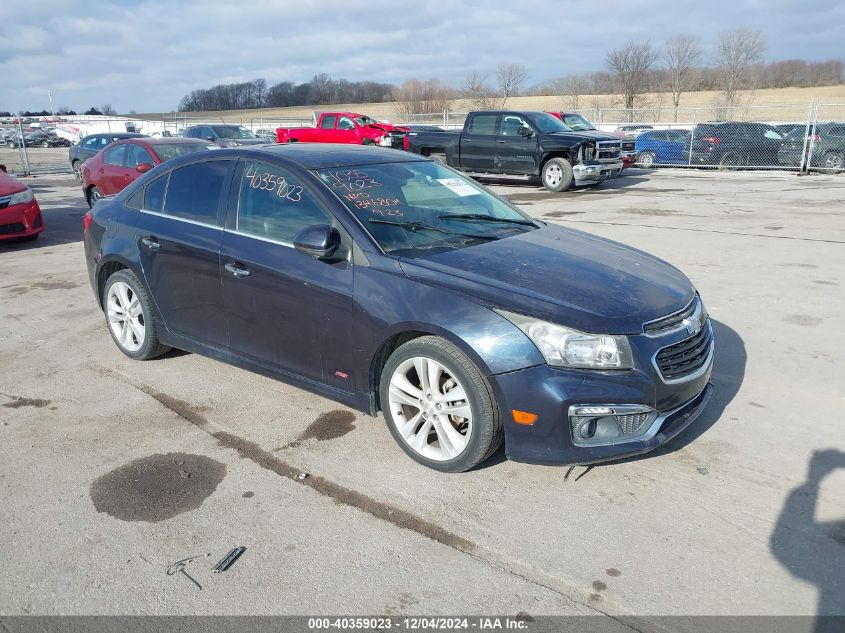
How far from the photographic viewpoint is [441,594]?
2.76 meters

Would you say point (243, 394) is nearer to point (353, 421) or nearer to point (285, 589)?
point (353, 421)

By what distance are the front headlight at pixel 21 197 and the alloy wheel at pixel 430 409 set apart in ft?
30.2

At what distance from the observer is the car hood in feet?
11.0

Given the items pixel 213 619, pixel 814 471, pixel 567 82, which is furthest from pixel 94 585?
pixel 567 82

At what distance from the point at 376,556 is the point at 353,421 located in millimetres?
1394

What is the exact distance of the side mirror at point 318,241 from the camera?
3803 millimetres

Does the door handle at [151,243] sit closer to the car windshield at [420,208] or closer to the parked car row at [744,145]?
the car windshield at [420,208]

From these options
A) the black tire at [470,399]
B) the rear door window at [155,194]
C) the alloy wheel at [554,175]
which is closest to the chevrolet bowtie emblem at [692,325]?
the black tire at [470,399]

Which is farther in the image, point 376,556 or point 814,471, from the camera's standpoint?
point 814,471

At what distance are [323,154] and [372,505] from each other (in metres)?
2.38

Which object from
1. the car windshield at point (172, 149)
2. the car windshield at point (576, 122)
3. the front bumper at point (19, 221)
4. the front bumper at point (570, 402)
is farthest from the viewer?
the car windshield at point (576, 122)

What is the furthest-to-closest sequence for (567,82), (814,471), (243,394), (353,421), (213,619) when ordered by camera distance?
A: (567,82)
(243,394)
(353,421)
(814,471)
(213,619)

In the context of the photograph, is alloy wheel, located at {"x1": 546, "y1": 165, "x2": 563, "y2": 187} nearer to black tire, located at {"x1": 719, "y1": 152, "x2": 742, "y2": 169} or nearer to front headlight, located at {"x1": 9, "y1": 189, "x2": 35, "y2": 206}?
black tire, located at {"x1": 719, "y1": 152, "x2": 742, "y2": 169}

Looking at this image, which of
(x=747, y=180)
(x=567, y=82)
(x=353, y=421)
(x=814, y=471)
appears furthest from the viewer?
(x=567, y=82)
